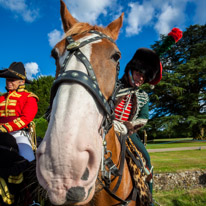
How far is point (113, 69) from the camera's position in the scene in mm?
1894

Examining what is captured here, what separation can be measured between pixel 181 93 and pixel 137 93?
75.3 feet

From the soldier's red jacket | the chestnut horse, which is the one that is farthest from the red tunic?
the soldier's red jacket

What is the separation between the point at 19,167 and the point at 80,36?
1998 millimetres

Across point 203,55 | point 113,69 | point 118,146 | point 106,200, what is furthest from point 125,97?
point 203,55

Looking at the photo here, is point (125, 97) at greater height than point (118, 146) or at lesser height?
greater

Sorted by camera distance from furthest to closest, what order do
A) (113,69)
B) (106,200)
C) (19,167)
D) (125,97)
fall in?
(125,97) → (19,167) → (106,200) → (113,69)

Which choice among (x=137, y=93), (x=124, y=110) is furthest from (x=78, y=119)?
(x=137, y=93)

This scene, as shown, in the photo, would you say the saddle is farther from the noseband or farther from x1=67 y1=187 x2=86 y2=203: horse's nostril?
x1=67 y1=187 x2=86 y2=203: horse's nostril

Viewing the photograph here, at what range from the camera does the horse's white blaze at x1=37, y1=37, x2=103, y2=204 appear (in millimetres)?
1225

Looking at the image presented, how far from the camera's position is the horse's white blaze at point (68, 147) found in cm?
122

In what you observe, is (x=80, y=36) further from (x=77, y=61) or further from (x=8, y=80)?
(x=8, y=80)

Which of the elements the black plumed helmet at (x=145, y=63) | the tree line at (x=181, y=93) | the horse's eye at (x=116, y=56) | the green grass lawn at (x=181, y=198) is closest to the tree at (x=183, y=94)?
the tree line at (x=181, y=93)

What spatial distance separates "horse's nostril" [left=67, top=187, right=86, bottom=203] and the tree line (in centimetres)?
2188

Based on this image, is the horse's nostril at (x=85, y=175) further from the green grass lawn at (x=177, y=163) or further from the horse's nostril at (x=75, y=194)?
the green grass lawn at (x=177, y=163)
